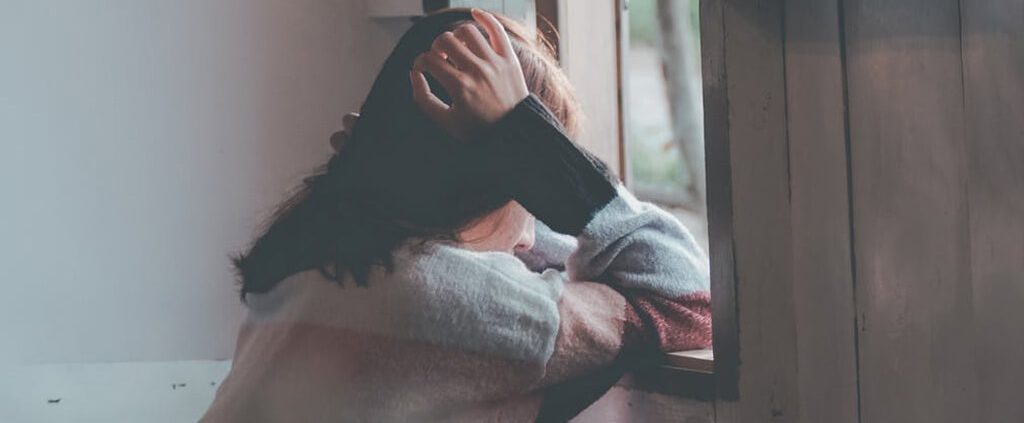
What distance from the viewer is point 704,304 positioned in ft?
3.65

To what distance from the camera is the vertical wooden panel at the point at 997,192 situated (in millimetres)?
→ 751

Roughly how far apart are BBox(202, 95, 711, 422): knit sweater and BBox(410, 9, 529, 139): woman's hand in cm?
2

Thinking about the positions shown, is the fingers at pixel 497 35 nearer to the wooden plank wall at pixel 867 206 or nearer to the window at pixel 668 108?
the wooden plank wall at pixel 867 206

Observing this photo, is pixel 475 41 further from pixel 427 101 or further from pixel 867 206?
pixel 867 206

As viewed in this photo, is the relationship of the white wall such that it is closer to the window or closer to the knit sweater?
the window

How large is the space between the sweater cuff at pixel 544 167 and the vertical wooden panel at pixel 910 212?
10.6 inches

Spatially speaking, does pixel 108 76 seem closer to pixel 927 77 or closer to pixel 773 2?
pixel 773 2

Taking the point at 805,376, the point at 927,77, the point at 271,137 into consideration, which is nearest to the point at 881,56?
the point at 927,77

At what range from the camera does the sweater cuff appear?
103 centimetres

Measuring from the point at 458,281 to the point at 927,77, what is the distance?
0.39 metres

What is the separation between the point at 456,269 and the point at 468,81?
0.16m

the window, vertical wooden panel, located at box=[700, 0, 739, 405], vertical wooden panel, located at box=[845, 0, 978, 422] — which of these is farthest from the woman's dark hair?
the window

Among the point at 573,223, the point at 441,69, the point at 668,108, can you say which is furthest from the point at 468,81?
the point at 668,108

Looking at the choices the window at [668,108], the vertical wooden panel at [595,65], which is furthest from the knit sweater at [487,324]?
the window at [668,108]
